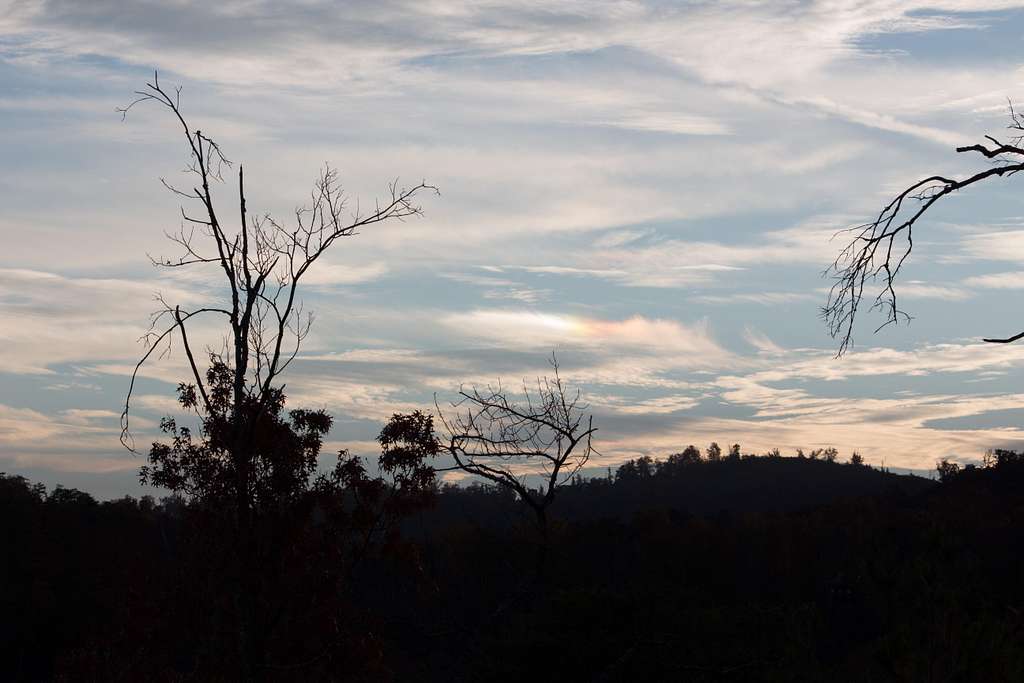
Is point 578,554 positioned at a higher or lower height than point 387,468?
lower

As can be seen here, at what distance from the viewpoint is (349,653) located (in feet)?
56.4

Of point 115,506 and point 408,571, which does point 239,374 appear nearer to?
point 408,571

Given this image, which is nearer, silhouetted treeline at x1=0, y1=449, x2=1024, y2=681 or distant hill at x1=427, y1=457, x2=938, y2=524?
silhouetted treeline at x1=0, y1=449, x2=1024, y2=681

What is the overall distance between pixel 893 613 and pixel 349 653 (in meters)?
24.2

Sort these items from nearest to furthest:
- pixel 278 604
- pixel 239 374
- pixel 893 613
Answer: pixel 239 374 → pixel 278 604 → pixel 893 613

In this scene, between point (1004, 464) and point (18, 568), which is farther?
point (1004, 464)

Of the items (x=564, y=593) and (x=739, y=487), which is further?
(x=739, y=487)

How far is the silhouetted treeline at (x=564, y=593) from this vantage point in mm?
17172

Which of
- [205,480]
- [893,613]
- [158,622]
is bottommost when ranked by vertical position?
[893,613]

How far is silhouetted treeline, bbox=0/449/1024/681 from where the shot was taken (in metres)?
17.2

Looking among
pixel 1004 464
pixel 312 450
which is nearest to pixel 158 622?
pixel 312 450

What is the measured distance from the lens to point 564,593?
24.5m

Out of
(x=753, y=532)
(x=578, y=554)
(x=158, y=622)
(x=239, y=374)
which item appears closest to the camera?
(x=239, y=374)

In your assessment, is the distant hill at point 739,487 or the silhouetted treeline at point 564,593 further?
the distant hill at point 739,487
